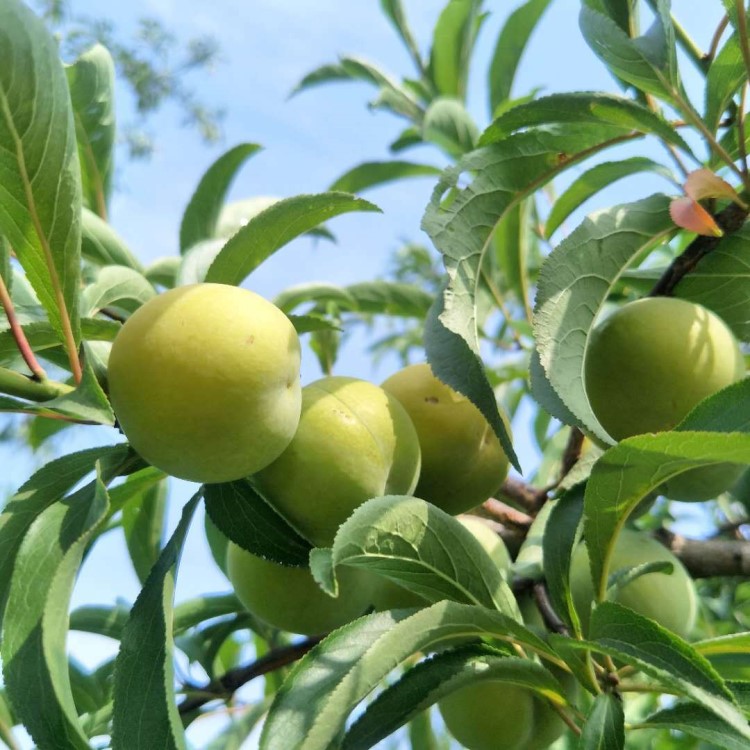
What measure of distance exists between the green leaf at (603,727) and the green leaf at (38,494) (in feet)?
1.80

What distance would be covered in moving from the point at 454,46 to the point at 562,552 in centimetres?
142

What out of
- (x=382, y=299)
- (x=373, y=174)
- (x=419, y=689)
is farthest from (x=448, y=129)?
(x=419, y=689)

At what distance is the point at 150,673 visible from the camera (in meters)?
0.83

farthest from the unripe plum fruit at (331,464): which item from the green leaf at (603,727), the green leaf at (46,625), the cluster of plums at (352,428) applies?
the green leaf at (603,727)

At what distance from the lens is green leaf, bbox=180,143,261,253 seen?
1.51 metres

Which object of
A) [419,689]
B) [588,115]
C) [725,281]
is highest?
[588,115]

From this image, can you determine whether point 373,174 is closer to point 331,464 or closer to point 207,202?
point 207,202

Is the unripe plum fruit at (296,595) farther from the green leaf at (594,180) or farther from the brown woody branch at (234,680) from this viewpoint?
the green leaf at (594,180)

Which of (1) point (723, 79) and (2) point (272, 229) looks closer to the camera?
(2) point (272, 229)

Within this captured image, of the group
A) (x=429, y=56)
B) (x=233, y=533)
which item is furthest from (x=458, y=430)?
(x=429, y=56)

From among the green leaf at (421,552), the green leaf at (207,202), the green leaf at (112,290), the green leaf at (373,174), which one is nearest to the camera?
the green leaf at (421,552)

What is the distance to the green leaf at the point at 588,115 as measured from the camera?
3.51ft

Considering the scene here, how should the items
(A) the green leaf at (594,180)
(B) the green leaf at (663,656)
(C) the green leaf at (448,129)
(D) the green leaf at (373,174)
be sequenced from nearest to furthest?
(B) the green leaf at (663,656) → (A) the green leaf at (594,180) → (C) the green leaf at (448,129) → (D) the green leaf at (373,174)

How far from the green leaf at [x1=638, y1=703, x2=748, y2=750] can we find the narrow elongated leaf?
0.98ft
